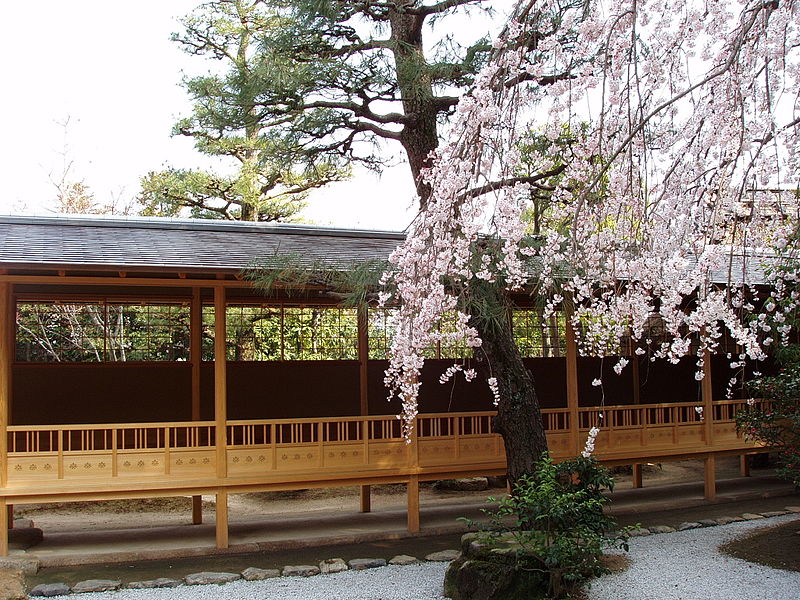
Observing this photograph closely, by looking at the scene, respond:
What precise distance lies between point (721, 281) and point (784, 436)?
1.80 metres

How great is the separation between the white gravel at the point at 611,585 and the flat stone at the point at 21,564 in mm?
855

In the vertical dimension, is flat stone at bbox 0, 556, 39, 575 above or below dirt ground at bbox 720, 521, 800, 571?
above

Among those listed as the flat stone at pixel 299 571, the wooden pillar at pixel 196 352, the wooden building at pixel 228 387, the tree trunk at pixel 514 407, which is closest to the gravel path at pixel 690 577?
the tree trunk at pixel 514 407

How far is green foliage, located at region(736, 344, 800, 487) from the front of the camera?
807cm

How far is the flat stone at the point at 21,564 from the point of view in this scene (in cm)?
725

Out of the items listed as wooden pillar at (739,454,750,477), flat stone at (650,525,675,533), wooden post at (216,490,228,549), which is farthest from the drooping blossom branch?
wooden pillar at (739,454,750,477)

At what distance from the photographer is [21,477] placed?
7625 mm

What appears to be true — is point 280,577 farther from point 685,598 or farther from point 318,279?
point 685,598

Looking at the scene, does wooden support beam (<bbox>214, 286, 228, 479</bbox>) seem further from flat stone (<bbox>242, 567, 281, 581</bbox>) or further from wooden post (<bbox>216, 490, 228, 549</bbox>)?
flat stone (<bbox>242, 567, 281, 581</bbox>)

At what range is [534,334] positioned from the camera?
40.0 ft

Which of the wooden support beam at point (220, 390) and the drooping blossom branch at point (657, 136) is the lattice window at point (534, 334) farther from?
the drooping blossom branch at point (657, 136)

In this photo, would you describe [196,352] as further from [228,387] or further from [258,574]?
[258,574]

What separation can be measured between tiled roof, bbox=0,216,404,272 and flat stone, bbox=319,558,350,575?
291cm

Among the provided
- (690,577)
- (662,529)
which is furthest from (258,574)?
(662,529)
